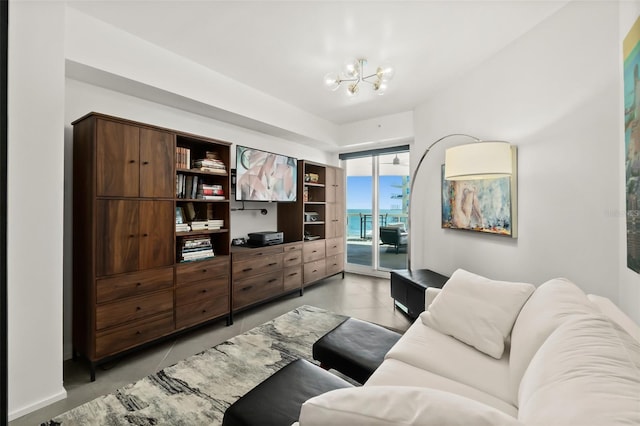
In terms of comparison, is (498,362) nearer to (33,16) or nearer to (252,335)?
(252,335)

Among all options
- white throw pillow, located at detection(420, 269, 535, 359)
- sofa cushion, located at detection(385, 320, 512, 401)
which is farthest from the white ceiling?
sofa cushion, located at detection(385, 320, 512, 401)

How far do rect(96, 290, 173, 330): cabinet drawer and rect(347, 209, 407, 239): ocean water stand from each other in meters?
3.74

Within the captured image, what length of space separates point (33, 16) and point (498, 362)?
3542 millimetres

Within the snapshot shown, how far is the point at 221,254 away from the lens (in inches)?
123

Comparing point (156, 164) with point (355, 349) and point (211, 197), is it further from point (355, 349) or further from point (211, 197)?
point (355, 349)

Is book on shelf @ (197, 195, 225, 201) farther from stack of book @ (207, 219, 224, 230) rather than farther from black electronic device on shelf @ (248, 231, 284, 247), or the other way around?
black electronic device on shelf @ (248, 231, 284, 247)

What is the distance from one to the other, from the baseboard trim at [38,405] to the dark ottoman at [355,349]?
1753 mm

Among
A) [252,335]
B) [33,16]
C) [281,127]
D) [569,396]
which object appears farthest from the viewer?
[281,127]

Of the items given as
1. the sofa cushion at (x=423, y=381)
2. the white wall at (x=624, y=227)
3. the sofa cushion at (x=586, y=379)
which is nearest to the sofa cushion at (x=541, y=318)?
the sofa cushion at (x=423, y=381)

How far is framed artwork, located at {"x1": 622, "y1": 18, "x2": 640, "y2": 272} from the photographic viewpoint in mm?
1337

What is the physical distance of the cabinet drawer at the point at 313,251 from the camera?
424 cm

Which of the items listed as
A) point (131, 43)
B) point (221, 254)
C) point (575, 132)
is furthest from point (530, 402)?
point (131, 43)

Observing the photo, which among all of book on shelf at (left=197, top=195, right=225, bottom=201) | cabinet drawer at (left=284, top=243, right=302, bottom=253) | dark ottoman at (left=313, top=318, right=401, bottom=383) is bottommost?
dark ottoman at (left=313, top=318, right=401, bottom=383)

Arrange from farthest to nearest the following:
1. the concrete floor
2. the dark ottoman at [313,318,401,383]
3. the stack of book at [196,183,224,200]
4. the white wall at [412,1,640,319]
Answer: the stack of book at [196,183,224,200]
the concrete floor
the white wall at [412,1,640,319]
the dark ottoman at [313,318,401,383]
